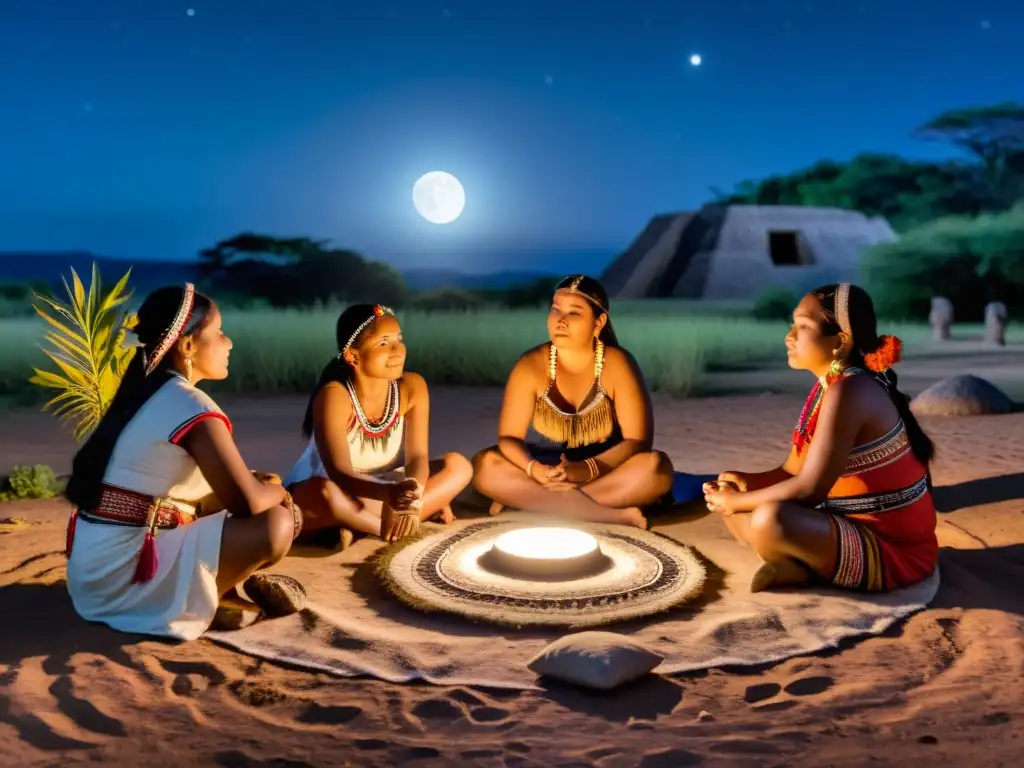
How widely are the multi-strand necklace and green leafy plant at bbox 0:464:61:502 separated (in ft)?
8.09

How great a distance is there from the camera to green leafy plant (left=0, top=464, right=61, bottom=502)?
588 centimetres

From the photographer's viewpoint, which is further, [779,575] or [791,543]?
[779,575]

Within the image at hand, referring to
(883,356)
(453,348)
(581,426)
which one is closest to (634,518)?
(581,426)

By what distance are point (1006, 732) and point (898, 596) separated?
1.11m

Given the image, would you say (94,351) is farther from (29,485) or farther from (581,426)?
(581,426)

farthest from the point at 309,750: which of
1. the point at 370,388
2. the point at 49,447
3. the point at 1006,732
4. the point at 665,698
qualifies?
the point at 49,447

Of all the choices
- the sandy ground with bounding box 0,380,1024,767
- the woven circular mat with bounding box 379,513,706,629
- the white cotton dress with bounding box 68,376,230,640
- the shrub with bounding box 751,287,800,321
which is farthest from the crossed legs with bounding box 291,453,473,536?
the shrub with bounding box 751,287,800,321

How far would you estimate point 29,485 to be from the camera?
232 inches

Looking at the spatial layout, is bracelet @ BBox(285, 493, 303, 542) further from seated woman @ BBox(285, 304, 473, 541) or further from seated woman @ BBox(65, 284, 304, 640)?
seated woman @ BBox(285, 304, 473, 541)

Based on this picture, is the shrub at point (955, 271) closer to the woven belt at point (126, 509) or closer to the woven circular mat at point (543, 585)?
the woven circular mat at point (543, 585)

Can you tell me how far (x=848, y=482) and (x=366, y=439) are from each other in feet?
7.41

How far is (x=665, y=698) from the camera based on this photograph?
2.98m

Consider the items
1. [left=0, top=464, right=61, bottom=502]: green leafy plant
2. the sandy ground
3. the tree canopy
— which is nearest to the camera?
the sandy ground

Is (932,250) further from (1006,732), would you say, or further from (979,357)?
(1006,732)
